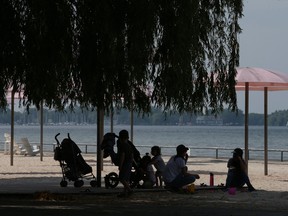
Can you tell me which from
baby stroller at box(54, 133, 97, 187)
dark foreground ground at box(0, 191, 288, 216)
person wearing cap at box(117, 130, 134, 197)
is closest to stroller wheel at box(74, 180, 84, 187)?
baby stroller at box(54, 133, 97, 187)

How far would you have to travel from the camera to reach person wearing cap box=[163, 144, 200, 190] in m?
17.5

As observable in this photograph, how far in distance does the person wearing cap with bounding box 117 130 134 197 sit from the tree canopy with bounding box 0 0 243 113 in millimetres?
2415

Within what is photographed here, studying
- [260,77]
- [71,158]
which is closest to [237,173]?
[71,158]

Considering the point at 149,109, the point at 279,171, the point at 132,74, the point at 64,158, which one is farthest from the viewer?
the point at 279,171

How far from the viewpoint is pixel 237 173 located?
1822 cm

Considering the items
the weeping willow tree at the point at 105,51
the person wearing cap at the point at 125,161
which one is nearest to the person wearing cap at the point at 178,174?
the person wearing cap at the point at 125,161

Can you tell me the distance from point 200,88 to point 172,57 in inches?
50.4

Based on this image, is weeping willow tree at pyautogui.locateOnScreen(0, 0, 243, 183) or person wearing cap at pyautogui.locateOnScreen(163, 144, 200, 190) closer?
weeping willow tree at pyautogui.locateOnScreen(0, 0, 243, 183)

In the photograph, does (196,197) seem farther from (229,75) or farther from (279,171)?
(279,171)

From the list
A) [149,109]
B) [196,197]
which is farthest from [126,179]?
[149,109]

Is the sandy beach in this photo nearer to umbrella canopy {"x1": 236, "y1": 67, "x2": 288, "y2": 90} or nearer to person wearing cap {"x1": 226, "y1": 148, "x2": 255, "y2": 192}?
person wearing cap {"x1": 226, "y1": 148, "x2": 255, "y2": 192}

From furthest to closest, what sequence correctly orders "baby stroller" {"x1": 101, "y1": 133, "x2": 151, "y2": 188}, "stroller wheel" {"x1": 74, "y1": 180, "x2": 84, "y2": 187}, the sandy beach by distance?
"stroller wheel" {"x1": 74, "y1": 180, "x2": 84, "y2": 187} < "baby stroller" {"x1": 101, "y1": 133, "x2": 151, "y2": 188} < the sandy beach

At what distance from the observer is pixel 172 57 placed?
1341cm

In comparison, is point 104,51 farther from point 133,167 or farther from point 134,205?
point 133,167
